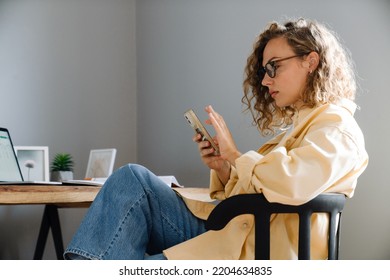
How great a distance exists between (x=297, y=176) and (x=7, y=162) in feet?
4.47

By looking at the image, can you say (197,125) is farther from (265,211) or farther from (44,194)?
(44,194)

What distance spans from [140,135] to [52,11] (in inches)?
30.2

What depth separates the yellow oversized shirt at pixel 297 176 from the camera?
50.6 inches

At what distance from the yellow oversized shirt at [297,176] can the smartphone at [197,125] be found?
0.51 ft

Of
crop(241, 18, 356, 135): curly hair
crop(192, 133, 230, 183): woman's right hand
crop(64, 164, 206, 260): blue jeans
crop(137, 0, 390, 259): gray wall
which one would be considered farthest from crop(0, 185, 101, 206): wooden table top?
crop(137, 0, 390, 259): gray wall

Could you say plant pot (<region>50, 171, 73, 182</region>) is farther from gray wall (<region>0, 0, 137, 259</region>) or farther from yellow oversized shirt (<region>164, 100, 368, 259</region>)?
yellow oversized shirt (<region>164, 100, 368, 259</region>)

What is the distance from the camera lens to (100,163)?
2.65m

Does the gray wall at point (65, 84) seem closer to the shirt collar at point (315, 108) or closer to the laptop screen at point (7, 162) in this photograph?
the laptop screen at point (7, 162)

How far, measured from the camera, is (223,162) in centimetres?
168

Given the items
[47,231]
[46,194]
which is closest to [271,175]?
[46,194]
